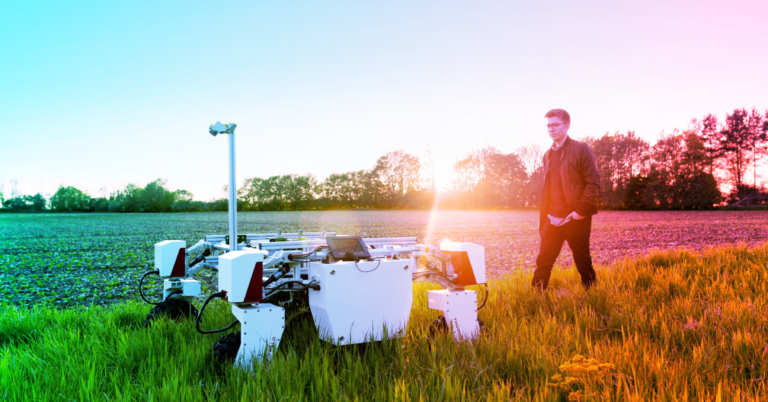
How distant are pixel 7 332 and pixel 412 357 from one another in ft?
14.0

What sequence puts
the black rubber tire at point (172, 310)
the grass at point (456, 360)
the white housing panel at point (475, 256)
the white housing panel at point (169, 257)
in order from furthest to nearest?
the white housing panel at point (169, 257) < the black rubber tire at point (172, 310) < the white housing panel at point (475, 256) < the grass at point (456, 360)

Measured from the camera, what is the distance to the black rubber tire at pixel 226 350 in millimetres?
2799

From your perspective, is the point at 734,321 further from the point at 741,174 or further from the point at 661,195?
the point at 741,174

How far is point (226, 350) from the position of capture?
9.23ft

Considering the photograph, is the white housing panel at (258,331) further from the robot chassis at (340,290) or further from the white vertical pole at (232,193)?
the white vertical pole at (232,193)

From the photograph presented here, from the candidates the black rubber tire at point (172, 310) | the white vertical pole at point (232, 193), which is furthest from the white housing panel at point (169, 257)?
the white vertical pole at point (232, 193)

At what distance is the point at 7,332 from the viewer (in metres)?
4.23

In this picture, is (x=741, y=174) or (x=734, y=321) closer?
(x=734, y=321)

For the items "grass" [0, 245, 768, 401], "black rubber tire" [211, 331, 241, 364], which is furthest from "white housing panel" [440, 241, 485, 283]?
"black rubber tire" [211, 331, 241, 364]

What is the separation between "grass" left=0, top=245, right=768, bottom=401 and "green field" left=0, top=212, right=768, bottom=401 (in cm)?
1

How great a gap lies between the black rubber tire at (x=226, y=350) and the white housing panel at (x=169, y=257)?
1757 millimetres

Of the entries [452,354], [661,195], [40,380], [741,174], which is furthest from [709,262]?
[741,174]

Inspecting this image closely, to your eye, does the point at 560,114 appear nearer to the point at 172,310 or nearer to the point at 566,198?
the point at 566,198

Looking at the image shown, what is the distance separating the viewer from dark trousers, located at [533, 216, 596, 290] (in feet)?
15.4
